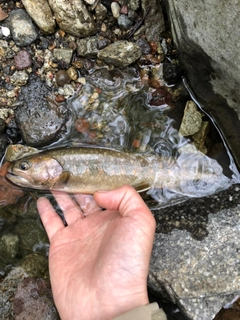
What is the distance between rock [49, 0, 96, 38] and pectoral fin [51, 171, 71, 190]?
1748 mm

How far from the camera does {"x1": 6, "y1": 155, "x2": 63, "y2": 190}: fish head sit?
4031 mm

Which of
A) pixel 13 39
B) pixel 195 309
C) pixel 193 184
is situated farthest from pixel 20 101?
pixel 195 309

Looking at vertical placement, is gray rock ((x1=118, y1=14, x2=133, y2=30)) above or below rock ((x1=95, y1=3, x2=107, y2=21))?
below

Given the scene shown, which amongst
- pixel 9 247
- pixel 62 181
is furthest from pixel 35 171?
pixel 9 247

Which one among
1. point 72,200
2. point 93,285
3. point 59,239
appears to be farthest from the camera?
point 72,200

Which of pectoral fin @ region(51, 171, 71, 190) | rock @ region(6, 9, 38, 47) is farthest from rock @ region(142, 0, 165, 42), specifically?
pectoral fin @ region(51, 171, 71, 190)

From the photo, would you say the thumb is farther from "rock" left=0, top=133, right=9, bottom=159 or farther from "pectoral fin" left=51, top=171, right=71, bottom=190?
"rock" left=0, top=133, right=9, bottom=159

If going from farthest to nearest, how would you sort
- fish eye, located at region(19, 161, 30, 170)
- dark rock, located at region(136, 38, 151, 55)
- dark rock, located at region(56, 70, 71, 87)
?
dark rock, located at region(136, 38, 151, 55) → dark rock, located at region(56, 70, 71, 87) → fish eye, located at region(19, 161, 30, 170)

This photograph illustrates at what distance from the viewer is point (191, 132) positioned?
4.45 metres

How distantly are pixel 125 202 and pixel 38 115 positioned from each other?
68.7 inches

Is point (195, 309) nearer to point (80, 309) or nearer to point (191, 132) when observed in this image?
point (80, 309)

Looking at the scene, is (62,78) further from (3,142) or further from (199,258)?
(199,258)

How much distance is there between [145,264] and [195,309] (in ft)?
2.99

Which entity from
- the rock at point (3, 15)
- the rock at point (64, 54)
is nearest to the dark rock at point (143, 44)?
the rock at point (64, 54)
